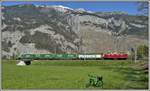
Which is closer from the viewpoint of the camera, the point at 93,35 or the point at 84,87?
the point at 84,87

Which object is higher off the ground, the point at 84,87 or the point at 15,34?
→ the point at 15,34

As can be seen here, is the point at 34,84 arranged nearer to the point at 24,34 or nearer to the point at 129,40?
the point at 24,34

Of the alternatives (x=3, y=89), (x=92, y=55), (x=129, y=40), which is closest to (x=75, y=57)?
(x=92, y=55)

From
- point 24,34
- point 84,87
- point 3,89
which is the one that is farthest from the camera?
point 24,34

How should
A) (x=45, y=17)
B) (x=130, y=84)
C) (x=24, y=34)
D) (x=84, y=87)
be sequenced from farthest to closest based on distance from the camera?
(x=24, y=34) → (x=45, y=17) → (x=130, y=84) → (x=84, y=87)

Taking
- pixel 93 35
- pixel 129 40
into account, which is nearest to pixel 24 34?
Answer: pixel 93 35

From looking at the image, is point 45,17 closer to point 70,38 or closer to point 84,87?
point 70,38

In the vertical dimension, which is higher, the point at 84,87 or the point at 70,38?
the point at 70,38

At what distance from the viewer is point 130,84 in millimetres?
8133

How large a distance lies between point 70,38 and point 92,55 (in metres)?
2.05

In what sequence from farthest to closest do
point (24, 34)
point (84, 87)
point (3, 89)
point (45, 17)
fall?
point (24, 34) → point (45, 17) → point (84, 87) → point (3, 89)

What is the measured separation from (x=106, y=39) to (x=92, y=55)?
2120 millimetres

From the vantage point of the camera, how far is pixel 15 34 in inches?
688

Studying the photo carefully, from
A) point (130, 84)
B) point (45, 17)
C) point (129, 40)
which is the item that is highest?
point (45, 17)
